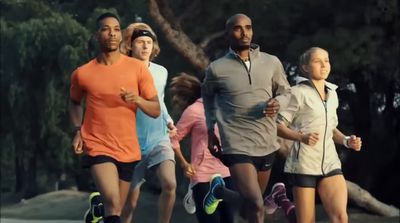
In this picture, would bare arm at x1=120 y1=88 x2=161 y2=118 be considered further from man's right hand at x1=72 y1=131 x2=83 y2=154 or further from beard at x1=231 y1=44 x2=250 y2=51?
beard at x1=231 y1=44 x2=250 y2=51

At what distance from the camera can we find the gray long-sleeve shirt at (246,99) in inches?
288

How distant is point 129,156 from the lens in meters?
7.14

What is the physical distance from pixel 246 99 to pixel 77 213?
13.0 meters

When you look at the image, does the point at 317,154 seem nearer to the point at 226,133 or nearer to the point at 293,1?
the point at 226,133

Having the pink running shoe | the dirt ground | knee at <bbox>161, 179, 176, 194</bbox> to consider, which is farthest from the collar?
the dirt ground

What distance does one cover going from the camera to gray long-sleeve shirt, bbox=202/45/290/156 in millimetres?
7324

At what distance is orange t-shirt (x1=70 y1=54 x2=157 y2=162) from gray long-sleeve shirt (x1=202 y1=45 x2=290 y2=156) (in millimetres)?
590

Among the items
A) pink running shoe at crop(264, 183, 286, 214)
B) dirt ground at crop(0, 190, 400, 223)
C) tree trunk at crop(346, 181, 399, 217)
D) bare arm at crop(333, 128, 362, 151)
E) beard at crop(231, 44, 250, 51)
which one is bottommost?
dirt ground at crop(0, 190, 400, 223)

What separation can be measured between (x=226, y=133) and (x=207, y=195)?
1.46 meters

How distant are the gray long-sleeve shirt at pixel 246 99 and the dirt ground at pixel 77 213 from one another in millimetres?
8692

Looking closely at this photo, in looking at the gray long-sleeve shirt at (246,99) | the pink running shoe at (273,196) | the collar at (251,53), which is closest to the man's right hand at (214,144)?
the gray long-sleeve shirt at (246,99)

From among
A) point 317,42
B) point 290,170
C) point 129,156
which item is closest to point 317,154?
point 290,170

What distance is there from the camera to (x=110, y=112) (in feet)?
23.1

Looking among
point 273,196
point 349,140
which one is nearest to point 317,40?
point 273,196
